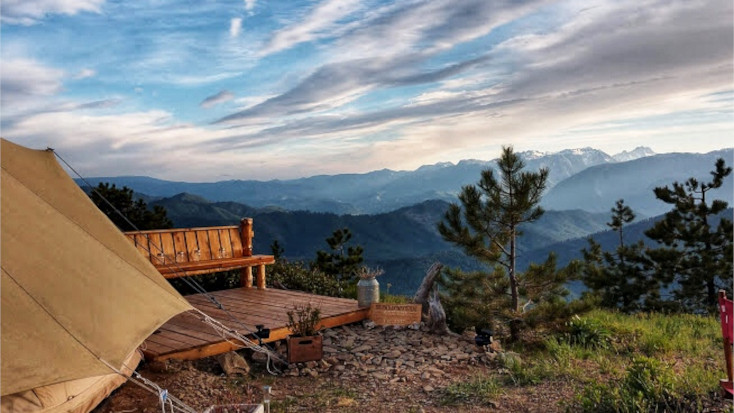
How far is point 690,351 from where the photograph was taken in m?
7.82

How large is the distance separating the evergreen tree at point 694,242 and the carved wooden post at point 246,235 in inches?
702

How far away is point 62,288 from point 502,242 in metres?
6.14

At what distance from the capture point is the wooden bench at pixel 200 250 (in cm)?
973

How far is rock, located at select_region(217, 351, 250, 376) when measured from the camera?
6863mm

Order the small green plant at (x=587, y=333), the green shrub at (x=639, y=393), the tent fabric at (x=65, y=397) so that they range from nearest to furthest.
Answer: the tent fabric at (x=65, y=397)
the green shrub at (x=639, y=393)
the small green plant at (x=587, y=333)

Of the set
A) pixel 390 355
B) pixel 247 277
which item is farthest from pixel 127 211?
pixel 390 355

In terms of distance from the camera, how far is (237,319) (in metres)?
8.41

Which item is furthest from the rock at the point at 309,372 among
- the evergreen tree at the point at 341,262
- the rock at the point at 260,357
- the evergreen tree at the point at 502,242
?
the evergreen tree at the point at 341,262

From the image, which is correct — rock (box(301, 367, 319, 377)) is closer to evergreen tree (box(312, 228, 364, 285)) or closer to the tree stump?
the tree stump

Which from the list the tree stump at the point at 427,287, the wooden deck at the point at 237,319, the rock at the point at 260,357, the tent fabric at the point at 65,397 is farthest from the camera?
the tree stump at the point at 427,287

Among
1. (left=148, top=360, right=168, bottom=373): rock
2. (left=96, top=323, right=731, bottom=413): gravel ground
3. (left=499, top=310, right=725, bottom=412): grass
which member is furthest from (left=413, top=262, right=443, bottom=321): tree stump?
(left=148, top=360, right=168, bottom=373): rock

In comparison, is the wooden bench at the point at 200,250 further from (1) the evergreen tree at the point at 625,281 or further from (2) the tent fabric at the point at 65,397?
(1) the evergreen tree at the point at 625,281

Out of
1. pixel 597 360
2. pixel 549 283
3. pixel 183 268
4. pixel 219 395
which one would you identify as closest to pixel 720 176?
pixel 549 283

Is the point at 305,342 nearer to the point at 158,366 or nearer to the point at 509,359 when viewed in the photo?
the point at 158,366
